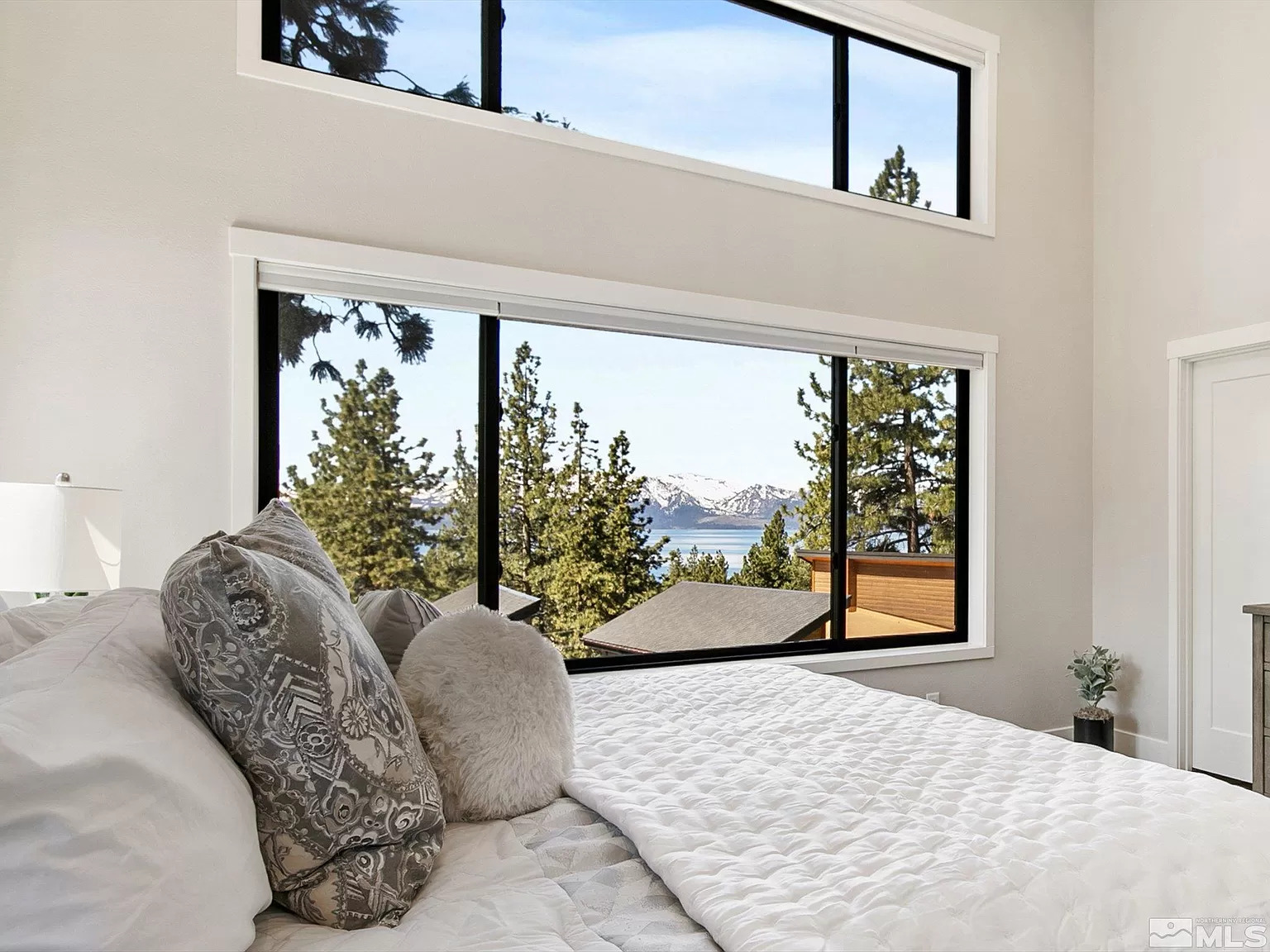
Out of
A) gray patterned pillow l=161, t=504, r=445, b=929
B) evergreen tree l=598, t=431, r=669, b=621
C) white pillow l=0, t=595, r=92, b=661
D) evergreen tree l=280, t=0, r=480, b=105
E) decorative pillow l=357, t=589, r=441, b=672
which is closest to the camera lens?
gray patterned pillow l=161, t=504, r=445, b=929

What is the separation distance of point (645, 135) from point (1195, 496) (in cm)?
297

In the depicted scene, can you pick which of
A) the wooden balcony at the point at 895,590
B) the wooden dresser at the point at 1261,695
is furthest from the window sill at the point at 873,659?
the wooden dresser at the point at 1261,695

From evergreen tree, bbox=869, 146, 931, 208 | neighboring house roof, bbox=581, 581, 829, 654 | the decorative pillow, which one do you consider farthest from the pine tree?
evergreen tree, bbox=869, 146, 931, 208

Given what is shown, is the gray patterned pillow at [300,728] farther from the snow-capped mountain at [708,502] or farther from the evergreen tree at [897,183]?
the evergreen tree at [897,183]

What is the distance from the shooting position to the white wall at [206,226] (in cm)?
224

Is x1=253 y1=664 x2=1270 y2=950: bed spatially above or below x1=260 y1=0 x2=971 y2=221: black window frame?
below

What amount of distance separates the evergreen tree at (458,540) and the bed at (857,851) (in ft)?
4.33

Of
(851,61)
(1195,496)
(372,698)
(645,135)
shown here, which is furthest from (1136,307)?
(372,698)

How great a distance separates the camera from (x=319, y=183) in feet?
8.39

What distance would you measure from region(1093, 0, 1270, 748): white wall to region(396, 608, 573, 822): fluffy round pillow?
3592 millimetres

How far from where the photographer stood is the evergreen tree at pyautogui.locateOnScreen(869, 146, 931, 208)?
3.81m

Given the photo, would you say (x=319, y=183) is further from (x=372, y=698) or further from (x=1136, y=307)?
(x=1136, y=307)

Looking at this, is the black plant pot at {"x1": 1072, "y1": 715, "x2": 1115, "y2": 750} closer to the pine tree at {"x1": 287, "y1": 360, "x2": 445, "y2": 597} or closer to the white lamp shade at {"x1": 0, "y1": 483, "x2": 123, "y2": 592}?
the pine tree at {"x1": 287, "y1": 360, "x2": 445, "y2": 597}

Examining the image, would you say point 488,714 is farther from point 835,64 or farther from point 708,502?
point 835,64
